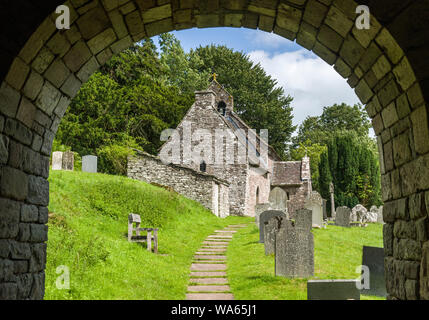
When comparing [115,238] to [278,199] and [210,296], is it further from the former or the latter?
[278,199]

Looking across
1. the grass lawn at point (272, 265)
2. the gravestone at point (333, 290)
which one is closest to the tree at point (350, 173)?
the grass lawn at point (272, 265)

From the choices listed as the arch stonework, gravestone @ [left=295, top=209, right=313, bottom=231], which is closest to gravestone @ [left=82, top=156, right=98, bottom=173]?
gravestone @ [left=295, top=209, right=313, bottom=231]

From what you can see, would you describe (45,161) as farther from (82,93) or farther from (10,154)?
(82,93)

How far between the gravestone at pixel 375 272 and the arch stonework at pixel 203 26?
3.15 meters

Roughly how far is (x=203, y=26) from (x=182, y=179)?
1759cm

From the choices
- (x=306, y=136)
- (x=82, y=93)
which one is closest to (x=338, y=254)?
(x=82, y=93)

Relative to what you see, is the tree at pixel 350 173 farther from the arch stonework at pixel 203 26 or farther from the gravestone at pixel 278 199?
the arch stonework at pixel 203 26

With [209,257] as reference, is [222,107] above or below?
above

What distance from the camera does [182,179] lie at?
2281cm

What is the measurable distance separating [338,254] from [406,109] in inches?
362

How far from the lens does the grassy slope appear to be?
7465 mm

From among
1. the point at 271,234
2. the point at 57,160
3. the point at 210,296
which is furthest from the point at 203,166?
the point at 210,296

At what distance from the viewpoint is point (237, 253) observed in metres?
12.5

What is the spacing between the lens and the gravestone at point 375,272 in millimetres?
7621
